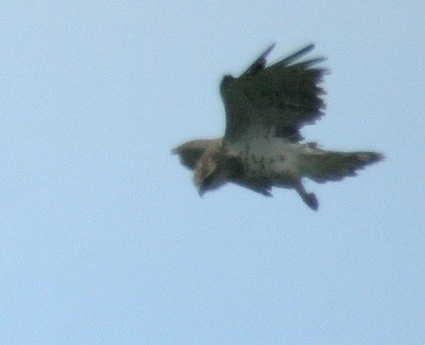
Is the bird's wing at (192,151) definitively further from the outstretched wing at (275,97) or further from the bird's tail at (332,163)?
the bird's tail at (332,163)

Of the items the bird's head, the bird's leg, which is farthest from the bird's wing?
the bird's leg

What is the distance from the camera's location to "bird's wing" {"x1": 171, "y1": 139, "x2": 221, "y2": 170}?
12836 millimetres

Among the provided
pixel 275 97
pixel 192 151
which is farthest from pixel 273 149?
pixel 192 151

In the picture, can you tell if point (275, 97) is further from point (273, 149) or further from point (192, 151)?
point (192, 151)

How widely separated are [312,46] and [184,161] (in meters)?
2.34

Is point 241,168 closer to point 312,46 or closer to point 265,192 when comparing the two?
point 265,192

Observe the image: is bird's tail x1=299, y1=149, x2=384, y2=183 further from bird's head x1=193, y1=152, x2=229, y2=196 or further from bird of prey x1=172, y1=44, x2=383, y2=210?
bird's head x1=193, y1=152, x2=229, y2=196

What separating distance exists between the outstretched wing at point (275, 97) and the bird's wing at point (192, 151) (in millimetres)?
673

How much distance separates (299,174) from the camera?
12109 mm

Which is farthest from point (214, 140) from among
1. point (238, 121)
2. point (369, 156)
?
point (369, 156)

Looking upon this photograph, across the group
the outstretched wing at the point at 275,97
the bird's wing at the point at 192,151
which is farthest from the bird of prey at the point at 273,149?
the bird's wing at the point at 192,151

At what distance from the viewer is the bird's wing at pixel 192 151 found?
1284cm

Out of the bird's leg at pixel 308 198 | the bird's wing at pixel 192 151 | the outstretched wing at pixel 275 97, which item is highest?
the bird's wing at pixel 192 151

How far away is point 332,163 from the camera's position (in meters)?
12.0
